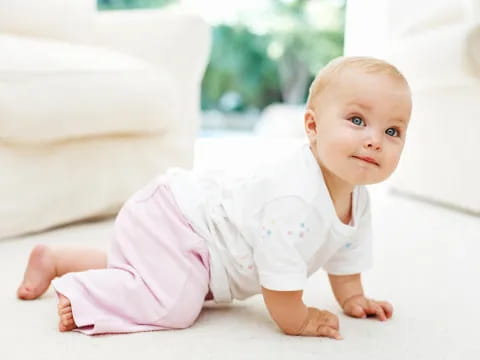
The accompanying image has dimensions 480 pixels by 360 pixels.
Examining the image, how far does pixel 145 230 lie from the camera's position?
985mm

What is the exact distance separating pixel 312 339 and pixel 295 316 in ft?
0.14

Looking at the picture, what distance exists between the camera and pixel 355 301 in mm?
1034

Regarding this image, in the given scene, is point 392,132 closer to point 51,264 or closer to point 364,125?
point 364,125

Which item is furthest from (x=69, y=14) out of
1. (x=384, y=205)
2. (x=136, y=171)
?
(x=384, y=205)

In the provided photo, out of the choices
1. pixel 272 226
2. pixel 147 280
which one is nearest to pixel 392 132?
pixel 272 226

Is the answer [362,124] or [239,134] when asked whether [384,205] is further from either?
[239,134]

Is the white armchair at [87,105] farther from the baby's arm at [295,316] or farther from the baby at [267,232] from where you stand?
the baby's arm at [295,316]

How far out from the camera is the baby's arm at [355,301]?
1.03 metres

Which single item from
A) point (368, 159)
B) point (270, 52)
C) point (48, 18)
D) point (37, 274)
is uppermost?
point (48, 18)

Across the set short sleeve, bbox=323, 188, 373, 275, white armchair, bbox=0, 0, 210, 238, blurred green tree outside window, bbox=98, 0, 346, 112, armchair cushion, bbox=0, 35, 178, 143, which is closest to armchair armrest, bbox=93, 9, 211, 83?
white armchair, bbox=0, 0, 210, 238

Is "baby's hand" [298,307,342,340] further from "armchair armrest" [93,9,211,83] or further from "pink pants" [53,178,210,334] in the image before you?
"armchair armrest" [93,9,211,83]

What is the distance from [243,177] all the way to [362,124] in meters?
0.19

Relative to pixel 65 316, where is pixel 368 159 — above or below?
above

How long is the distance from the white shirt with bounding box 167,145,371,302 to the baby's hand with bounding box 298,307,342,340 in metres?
0.07
